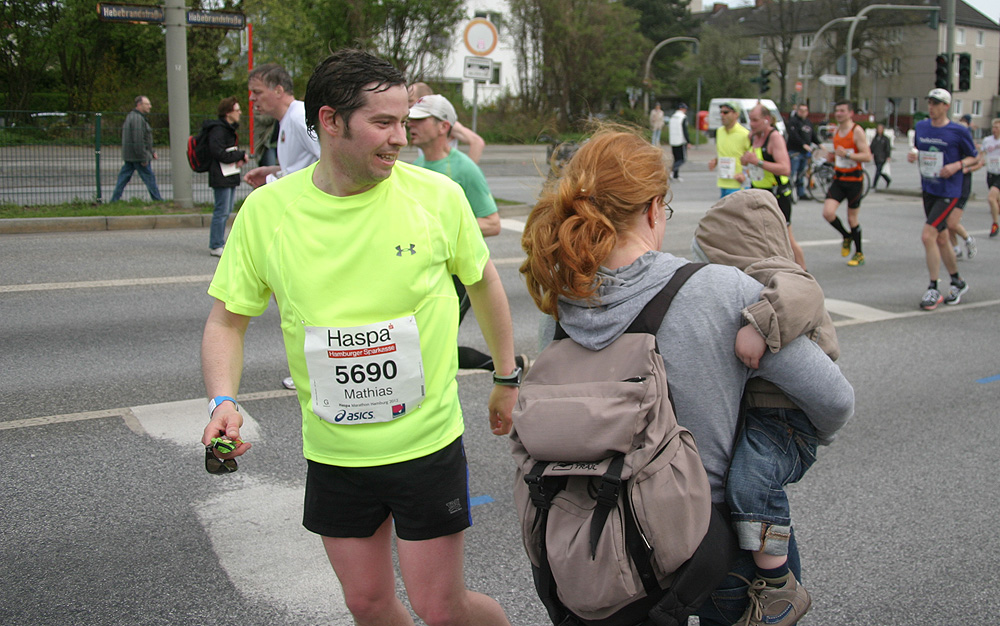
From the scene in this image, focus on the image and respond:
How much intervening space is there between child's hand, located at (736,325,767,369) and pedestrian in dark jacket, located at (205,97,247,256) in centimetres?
961

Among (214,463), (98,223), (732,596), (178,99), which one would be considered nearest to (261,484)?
(214,463)

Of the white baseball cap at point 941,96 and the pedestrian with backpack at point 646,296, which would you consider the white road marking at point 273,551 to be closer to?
the pedestrian with backpack at point 646,296

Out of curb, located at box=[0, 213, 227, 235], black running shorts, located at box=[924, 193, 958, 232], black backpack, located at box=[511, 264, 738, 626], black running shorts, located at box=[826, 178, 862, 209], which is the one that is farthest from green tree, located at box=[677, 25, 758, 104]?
black backpack, located at box=[511, 264, 738, 626]

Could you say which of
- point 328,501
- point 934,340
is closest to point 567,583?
point 328,501

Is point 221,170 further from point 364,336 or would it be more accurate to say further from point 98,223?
point 364,336

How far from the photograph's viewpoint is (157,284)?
8.95 m

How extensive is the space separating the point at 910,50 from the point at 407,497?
3423 inches

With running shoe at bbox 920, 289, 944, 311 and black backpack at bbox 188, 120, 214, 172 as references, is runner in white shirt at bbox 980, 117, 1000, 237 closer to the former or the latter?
running shoe at bbox 920, 289, 944, 311

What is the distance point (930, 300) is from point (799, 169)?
11.0m

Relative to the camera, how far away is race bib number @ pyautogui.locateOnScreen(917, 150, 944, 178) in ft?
29.1

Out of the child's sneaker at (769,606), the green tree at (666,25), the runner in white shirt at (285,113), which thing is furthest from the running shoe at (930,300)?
the green tree at (666,25)

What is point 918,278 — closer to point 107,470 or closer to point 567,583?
point 107,470

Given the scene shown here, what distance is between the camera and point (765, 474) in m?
2.10

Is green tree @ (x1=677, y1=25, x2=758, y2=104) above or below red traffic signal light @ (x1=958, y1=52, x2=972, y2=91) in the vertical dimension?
above
